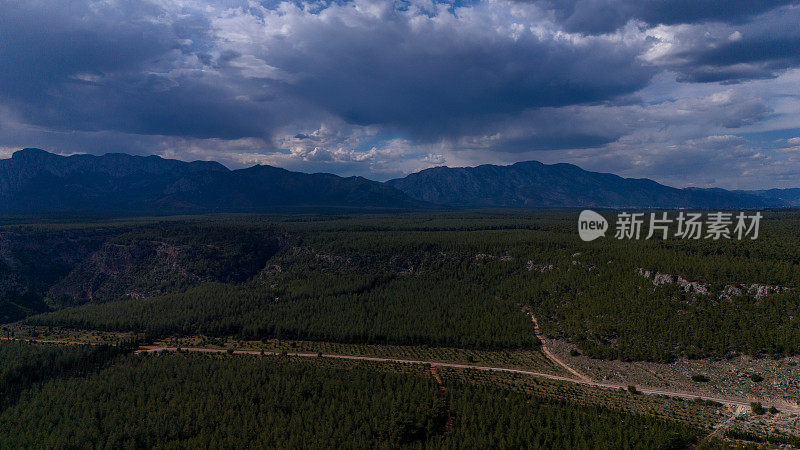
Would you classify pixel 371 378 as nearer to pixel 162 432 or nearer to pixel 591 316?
pixel 162 432

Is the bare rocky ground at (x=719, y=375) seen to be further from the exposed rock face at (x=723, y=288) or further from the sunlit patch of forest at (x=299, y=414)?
the exposed rock face at (x=723, y=288)

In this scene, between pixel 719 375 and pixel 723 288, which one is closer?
pixel 719 375

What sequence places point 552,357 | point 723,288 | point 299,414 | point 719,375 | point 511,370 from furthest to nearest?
point 723,288 < point 552,357 < point 511,370 < point 719,375 < point 299,414

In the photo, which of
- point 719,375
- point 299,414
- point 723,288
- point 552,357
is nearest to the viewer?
point 299,414

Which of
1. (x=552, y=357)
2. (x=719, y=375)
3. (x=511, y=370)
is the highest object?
(x=719, y=375)

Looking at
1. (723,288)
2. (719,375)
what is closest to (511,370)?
(719,375)

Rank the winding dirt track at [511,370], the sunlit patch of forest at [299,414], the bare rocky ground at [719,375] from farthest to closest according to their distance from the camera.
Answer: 1. the bare rocky ground at [719,375]
2. the winding dirt track at [511,370]
3. the sunlit patch of forest at [299,414]

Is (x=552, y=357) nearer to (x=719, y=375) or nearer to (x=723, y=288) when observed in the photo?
(x=719, y=375)

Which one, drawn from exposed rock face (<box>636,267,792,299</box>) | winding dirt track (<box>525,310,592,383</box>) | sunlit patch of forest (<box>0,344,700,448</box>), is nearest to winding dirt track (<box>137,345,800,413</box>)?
winding dirt track (<box>525,310,592,383</box>)

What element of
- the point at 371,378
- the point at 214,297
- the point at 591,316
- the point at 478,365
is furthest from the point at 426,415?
the point at 214,297

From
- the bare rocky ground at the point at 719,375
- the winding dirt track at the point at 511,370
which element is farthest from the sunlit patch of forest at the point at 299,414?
the bare rocky ground at the point at 719,375

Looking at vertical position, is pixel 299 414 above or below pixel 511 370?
above
